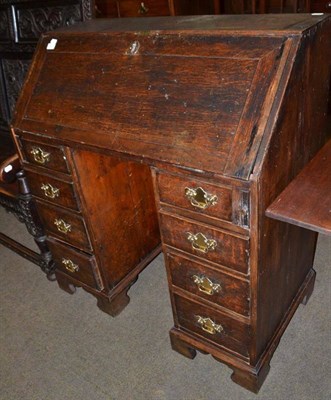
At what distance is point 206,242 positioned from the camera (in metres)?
1.26

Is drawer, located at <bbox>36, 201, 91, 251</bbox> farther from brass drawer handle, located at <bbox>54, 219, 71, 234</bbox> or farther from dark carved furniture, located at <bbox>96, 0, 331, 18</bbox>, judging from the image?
dark carved furniture, located at <bbox>96, 0, 331, 18</bbox>

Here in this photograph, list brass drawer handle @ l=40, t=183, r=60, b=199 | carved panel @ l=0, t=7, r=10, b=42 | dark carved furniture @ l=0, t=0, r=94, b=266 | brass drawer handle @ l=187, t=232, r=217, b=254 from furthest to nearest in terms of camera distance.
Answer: carved panel @ l=0, t=7, r=10, b=42
dark carved furniture @ l=0, t=0, r=94, b=266
brass drawer handle @ l=40, t=183, r=60, b=199
brass drawer handle @ l=187, t=232, r=217, b=254

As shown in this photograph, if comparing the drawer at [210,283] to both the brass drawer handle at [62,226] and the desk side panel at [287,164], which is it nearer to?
the desk side panel at [287,164]

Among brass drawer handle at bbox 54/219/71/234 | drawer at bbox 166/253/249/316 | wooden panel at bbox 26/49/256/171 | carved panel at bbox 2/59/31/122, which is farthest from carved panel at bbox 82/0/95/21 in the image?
drawer at bbox 166/253/249/316

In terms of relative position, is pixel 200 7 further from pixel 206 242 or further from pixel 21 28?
Answer: pixel 206 242

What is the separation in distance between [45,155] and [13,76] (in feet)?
3.78

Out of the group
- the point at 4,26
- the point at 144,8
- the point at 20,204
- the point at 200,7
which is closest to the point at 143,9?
the point at 144,8

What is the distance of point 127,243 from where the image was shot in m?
1.96

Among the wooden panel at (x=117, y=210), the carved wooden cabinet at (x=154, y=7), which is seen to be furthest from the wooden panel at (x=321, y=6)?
the wooden panel at (x=117, y=210)

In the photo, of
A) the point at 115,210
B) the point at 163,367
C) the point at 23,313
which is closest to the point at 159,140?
the point at 115,210

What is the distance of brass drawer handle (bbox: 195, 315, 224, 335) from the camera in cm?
147

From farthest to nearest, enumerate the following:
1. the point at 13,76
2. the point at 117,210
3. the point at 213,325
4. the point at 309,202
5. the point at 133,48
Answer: the point at 13,76
the point at 117,210
the point at 213,325
the point at 133,48
the point at 309,202

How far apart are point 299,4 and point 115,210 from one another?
8.44 feet

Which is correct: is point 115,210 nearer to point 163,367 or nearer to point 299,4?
point 163,367
